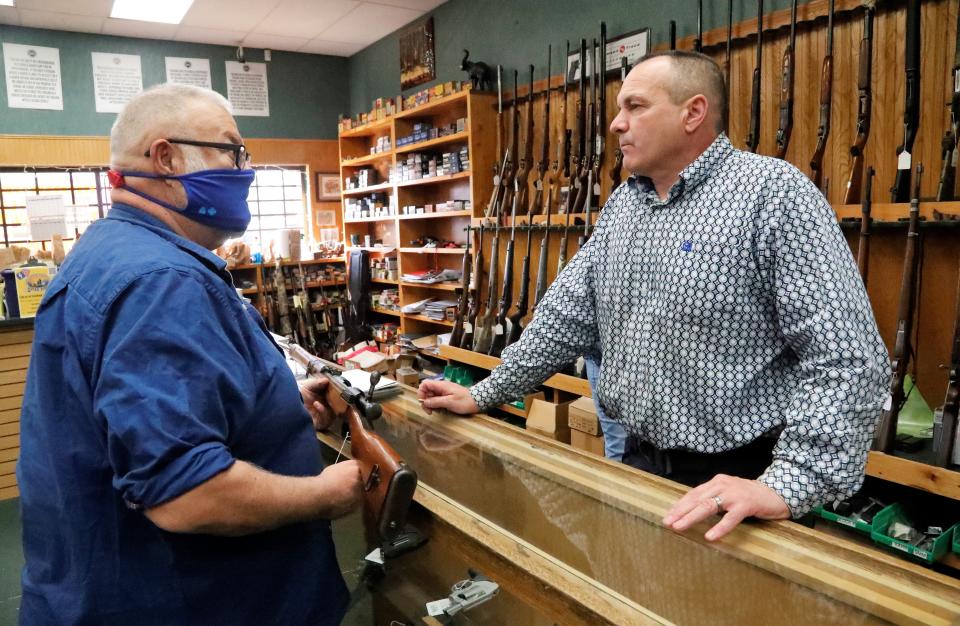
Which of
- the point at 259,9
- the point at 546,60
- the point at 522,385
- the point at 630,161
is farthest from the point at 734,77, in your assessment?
the point at 259,9

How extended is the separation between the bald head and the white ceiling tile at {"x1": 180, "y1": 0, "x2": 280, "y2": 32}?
5141 millimetres

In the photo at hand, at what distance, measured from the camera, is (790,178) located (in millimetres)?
1288

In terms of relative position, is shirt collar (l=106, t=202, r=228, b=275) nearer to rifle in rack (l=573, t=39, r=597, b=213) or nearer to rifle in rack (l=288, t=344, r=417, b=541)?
rifle in rack (l=288, t=344, r=417, b=541)

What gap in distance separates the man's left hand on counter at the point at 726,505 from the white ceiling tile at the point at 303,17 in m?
5.72

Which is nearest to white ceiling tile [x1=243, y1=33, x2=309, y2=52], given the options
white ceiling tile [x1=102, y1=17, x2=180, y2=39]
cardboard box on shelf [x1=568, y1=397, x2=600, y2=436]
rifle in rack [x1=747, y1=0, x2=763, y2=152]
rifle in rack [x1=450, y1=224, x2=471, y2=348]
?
white ceiling tile [x1=102, y1=17, x2=180, y2=39]

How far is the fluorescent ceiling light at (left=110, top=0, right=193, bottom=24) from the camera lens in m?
5.53

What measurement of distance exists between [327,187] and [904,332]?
6484 millimetres

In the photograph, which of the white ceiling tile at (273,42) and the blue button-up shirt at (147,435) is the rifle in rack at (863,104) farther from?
the white ceiling tile at (273,42)

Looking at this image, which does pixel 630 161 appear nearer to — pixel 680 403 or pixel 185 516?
pixel 680 403

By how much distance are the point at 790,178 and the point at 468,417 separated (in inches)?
36.7

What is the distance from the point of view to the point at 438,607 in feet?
4.22

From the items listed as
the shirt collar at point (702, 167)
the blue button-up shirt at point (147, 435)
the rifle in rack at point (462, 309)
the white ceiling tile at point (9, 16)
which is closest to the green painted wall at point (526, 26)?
the rifle in rack at point (462, 309)

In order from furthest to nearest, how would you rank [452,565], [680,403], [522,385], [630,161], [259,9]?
[259,9] → [522,385] → [630,161] → [680,403] → [452,565]

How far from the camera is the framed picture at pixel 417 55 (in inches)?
237
